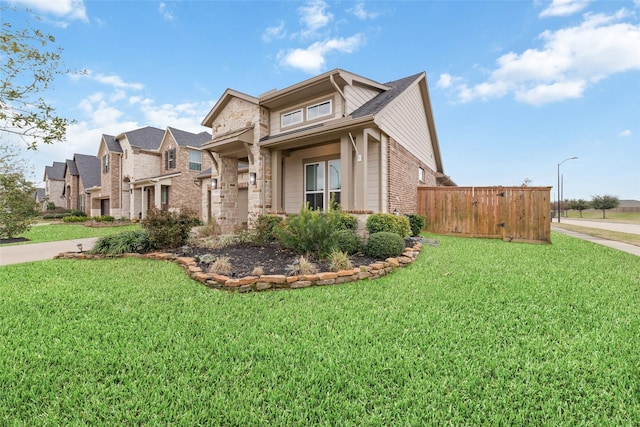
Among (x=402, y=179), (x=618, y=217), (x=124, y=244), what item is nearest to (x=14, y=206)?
(x=124, y=244)

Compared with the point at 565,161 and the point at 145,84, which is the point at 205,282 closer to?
the point at 145,84

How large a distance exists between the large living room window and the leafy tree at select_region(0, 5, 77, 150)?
276 inches

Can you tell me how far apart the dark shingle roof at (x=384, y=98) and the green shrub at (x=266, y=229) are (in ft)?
13.4

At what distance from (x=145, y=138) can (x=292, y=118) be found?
1839cm

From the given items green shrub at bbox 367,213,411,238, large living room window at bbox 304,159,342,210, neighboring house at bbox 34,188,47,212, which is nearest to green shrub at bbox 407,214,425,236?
green shrub at bbox 367,213,411,238

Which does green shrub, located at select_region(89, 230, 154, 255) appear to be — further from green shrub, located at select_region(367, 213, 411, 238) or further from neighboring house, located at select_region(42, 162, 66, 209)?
neighboring house, located at select_region(42, 162, 66, 209)

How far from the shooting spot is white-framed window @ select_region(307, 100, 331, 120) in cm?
923

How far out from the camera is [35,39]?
3518 millimetres

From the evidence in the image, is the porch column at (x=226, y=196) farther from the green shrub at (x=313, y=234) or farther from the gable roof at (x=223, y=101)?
the green shrub at (x=313, y=234)

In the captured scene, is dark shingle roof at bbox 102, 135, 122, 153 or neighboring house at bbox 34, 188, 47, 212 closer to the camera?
neighboring house at bbox 34, 188, 47, 212

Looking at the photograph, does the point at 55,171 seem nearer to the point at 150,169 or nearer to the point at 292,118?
the point at 150,169

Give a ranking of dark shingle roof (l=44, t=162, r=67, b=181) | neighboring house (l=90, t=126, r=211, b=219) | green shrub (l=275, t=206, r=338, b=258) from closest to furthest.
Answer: green shrub (l=275, t=206, r=338, b=258), neighboring house (l=90, t=126, r=211, b=219), dark shingle roof (l=44, t=162, r=67, b=181)

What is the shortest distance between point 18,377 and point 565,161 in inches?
1253

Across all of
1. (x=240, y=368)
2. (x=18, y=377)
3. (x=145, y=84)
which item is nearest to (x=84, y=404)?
(x=18, y=377)
